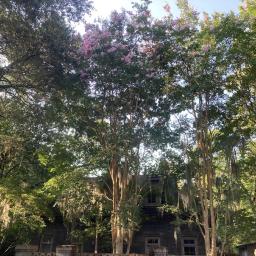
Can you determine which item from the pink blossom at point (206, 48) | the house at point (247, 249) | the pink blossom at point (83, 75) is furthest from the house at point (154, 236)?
the pink blossom at point (83, 75)

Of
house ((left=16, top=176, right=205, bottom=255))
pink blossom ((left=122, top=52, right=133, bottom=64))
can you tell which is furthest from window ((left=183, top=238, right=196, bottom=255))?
pink blossom ((left=122, top=52, right=133, bottom=64))

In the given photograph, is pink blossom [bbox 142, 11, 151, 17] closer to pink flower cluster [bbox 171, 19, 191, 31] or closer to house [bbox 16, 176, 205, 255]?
pink flower cluster [bbox 171, 19, 191, 31]

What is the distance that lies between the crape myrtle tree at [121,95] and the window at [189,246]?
23.7 ft

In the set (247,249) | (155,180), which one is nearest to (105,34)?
(155,180)

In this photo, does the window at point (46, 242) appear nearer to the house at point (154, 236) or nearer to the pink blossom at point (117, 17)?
the house at point (154, 236)

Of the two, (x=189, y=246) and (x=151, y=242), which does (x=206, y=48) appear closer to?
(x=189, y=246)

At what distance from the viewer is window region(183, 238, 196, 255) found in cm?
2086

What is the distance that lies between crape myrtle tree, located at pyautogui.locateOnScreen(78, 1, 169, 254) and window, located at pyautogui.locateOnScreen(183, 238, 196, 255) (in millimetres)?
7226

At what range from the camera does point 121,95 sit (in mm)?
14094

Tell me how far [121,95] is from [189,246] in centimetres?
1135

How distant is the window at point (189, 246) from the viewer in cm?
2086

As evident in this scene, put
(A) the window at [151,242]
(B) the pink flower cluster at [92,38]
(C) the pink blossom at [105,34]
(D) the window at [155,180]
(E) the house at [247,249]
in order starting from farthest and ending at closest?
(A) the window at [151,242]
(E) the house at [247,249]
(D) the window at [155,180]
(C) the pink blossom at [105,34]
(B) the pink flower cluster at [92,38]

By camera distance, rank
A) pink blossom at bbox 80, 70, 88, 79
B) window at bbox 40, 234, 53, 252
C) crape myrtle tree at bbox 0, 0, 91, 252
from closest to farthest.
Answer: crape myrtle tree at bbox 0, 0, 91, 252 < pink blossom at bbox 80, 70, 88, 79 < window at bbox 40, 234, 53, 252

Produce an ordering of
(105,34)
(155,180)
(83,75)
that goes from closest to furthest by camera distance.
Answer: (83,75)
(105,34)
(155,180)
